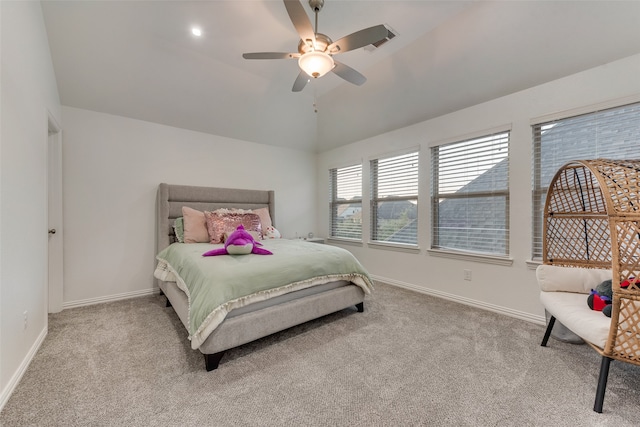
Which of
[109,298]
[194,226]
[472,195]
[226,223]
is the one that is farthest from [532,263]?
[109,298]

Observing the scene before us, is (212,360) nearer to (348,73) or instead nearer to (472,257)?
(348,73)

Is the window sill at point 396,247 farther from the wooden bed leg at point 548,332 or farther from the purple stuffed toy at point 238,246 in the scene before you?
the purple stuffed toy at point 238,246

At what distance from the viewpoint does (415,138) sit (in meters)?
3.64

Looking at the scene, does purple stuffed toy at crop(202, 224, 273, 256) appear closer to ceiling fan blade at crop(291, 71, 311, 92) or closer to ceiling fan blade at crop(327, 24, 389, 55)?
ceiling fan blade at crop(291, 71, 311, 92)

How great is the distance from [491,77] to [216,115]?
3.43m

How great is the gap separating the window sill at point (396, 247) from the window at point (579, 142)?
132 centimetres

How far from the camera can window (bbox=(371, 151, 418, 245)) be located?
3760 mm

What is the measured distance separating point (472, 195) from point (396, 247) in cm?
126

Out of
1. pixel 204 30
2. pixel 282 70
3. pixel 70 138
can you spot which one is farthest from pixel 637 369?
pixel 70 138

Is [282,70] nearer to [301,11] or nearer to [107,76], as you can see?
[301,11]

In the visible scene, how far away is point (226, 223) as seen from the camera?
11.2ft

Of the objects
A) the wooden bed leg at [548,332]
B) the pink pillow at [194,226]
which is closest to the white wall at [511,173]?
the wooden bed leg at [548,332]

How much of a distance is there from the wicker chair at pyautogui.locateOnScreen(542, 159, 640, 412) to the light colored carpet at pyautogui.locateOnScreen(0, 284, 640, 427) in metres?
0.27

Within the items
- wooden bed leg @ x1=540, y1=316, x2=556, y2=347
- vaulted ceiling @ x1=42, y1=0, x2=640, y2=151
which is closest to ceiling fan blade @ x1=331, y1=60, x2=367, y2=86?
vaulted ceiling @ x1=42, y1=0, x2=640, y2=151
